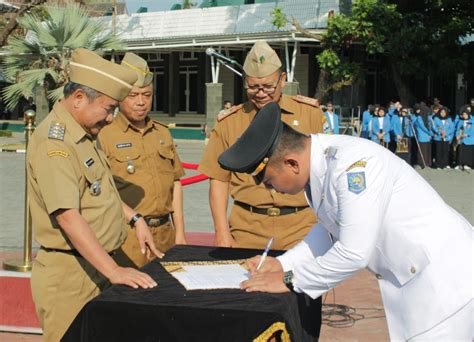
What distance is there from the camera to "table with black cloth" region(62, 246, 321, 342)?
8.96ft

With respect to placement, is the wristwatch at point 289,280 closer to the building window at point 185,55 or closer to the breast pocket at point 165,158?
the breast pocket at point 165,158

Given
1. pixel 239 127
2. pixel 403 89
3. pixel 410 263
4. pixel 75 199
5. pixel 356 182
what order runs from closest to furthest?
pixel 356 182 < pixel 410 263 < pixel 75 199 < pixel 239 127 < pixel 403 89

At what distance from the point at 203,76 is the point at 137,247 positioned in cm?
2962

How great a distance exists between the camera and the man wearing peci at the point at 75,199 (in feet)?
10.1

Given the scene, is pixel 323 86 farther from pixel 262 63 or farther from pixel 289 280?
pixel 289 280

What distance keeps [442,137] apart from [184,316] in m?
17.0

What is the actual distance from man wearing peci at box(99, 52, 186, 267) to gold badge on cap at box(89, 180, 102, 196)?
89 centimetres

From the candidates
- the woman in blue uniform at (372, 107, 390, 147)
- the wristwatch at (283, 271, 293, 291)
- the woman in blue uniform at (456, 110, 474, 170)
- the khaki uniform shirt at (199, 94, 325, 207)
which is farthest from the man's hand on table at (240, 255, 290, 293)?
the woman in blue uniform at (372, 107, 390, 147)

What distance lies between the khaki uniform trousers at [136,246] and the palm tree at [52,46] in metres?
8.35

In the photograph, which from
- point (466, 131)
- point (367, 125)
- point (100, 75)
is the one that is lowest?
point (367, 125)

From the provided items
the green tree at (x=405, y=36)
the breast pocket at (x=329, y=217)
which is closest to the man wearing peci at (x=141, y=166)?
the breast pocket at (x=329, y=217)

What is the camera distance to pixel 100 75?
3.18 m

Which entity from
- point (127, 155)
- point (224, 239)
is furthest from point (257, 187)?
point (127, 155)

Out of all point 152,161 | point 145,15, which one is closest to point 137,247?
point 152,161
